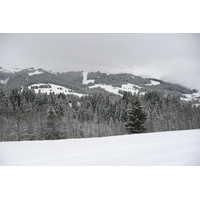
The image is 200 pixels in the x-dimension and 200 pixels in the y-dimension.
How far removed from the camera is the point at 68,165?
8.26 feet

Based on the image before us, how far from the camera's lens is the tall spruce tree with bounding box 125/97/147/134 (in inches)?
438

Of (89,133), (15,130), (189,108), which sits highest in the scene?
(189,108)

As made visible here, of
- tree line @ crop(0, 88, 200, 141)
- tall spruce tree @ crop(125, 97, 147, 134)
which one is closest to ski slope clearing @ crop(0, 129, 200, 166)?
tall spruce tree @ crop(125, 97, 147, 134)

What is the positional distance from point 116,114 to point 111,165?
128 feet

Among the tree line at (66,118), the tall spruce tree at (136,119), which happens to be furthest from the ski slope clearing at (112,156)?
the tree line at (66,118)

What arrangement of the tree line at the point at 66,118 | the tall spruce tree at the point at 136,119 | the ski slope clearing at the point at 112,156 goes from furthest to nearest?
the tree line at the point at 66,118, the tall spruce tree at the point at 136,119, the ski slope clearing at the point at 112,156

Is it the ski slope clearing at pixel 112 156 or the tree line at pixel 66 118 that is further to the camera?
the tree line at pixel 66 118

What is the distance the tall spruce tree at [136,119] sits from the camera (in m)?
11.1

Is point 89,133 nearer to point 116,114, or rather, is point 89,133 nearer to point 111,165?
point 116,114

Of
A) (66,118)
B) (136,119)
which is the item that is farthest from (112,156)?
(66,118)

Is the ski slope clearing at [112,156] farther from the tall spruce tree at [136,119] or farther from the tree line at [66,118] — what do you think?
the tree line at [66,118]

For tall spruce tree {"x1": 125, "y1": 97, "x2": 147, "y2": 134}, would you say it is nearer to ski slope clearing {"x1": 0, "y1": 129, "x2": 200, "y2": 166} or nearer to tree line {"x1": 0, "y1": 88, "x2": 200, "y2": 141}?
tree line {"x1": 0, "y1": 88, "x2": 200, "y2": 141}

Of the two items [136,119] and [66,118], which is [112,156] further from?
[66,118]
